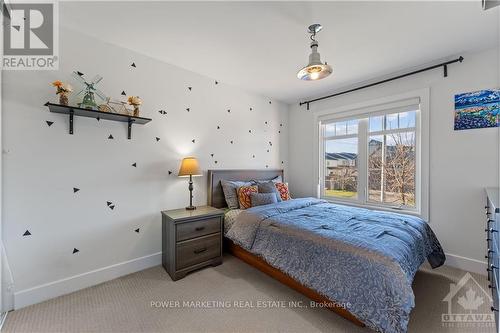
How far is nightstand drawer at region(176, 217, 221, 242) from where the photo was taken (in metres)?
2.35

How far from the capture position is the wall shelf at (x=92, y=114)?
6.26ft

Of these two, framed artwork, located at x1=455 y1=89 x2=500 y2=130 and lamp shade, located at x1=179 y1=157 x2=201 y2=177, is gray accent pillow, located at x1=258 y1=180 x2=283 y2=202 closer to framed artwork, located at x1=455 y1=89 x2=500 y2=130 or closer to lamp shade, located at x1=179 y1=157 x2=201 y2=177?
lamp shade, located at x1=179 y1=157 x2=201 y2=177

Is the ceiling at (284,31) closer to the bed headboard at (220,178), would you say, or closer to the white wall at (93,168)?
the white wall at (93,168)

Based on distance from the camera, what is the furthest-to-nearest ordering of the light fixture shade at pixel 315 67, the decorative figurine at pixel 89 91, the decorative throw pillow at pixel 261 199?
the decorative throw pillow at pixel 261 199, the decorative figurine at pixel 89 91, the light fixture shade at pixel 315 67

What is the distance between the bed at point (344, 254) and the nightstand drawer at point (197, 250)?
212 millimetres

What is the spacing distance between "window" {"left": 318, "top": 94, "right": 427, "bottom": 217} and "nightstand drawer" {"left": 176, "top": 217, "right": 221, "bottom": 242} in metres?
2.29

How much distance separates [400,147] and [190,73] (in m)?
3.21

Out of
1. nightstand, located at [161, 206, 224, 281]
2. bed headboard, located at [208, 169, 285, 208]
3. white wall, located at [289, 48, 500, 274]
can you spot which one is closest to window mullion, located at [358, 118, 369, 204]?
white wall, located at [289, 48, 500, 274]

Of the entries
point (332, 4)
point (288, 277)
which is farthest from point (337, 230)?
point (332, 4)

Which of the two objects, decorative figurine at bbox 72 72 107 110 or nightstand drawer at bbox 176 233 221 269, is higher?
decorative figurine at bbox 72 72 107 110

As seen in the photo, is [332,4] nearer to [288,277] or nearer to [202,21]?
[202,21]

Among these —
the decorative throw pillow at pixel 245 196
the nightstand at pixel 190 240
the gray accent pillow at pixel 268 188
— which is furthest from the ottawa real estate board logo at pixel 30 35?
the gray accent pillow at pixel 268 188

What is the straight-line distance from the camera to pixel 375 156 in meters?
3.38

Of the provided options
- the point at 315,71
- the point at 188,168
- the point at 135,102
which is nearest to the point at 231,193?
the point at 188,168
